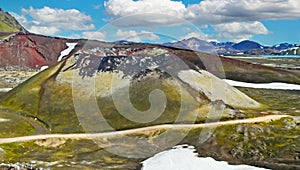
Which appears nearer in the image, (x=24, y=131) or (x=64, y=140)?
(x=64, y=140)

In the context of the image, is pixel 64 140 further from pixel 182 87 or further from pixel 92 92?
pixel 182 87

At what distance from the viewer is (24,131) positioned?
96375mm

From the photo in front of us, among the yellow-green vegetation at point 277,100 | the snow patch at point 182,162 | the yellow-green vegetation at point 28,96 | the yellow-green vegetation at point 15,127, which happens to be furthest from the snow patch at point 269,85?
the snow patch at point 182,162

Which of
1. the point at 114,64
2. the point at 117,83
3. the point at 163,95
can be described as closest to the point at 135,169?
the point at 163,95

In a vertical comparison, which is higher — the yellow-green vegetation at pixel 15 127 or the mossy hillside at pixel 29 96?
the mossy hillside at pixel 29 96

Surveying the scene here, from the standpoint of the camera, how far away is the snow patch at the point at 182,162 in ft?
231

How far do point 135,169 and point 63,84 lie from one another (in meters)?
64.7

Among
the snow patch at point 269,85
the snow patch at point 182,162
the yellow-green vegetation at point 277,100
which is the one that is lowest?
the snow patch at point 182,162

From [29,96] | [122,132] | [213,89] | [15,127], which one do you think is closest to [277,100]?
[213,89]

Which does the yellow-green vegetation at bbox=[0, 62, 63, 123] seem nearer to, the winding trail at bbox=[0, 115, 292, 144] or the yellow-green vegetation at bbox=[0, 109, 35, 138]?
the yellow-green vegetation at bbox=[0, 109, 35, 138]

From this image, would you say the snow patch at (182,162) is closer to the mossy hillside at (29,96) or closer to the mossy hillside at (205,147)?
the mossy hillside at (205,147)

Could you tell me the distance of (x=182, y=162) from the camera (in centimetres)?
7325

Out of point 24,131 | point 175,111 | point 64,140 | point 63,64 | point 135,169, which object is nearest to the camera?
point 135,169

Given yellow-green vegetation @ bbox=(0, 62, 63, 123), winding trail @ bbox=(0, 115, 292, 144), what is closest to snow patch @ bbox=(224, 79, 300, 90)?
yellow-green vegetation @ bbox=(0, 62, 63, 123)
